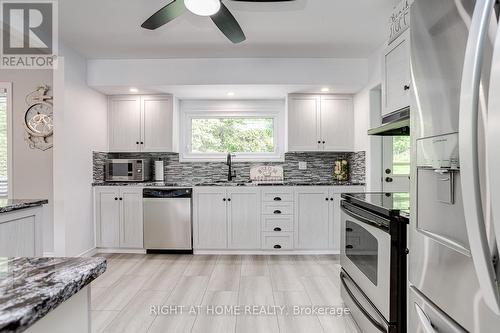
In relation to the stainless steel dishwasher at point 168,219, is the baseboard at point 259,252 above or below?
below

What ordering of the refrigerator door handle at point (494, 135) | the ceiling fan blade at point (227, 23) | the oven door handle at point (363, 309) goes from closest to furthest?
the refrigerator door handle at point (494, 135) < the oven door handle at point (363, 309) < the ceiling fan blade at point (227, 23)

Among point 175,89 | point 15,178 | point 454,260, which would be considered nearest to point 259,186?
point 175,89

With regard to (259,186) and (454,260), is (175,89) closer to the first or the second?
(259,186)

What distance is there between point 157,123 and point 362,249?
3.15 metres

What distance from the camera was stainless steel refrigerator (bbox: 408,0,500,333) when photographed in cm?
71

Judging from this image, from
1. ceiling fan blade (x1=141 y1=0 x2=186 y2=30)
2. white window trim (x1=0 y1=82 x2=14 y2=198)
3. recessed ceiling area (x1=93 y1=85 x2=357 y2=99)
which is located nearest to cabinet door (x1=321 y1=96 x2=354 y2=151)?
recessed ceiling area (x1=93 y1=85 x2=357 y2=99)

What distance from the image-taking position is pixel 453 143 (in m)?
0.96

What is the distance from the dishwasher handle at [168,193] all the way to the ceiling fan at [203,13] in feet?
6.76

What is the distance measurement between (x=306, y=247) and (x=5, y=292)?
3.48m

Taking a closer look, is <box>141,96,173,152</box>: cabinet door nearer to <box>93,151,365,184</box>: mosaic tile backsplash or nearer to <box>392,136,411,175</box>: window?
<box>93,151,365,184</box>: mosaic tile backsplash

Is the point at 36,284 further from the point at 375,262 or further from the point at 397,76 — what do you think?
the point at 397,76

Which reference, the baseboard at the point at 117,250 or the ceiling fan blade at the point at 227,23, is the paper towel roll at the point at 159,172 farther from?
the ceiling fan blade at the point at 227,23

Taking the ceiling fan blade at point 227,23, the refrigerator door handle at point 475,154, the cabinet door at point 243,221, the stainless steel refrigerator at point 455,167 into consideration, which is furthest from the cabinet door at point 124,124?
the refrigerator door handle at point 475,154

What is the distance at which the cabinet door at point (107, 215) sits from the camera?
3.77 meters
